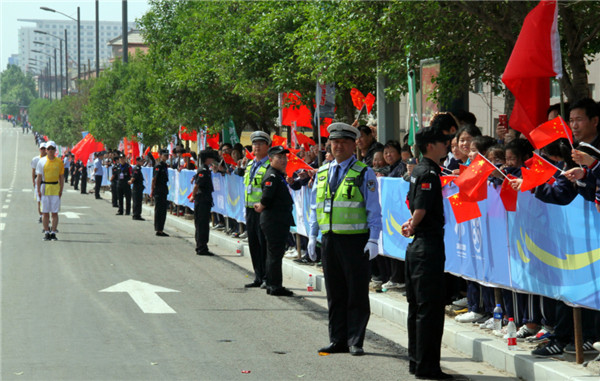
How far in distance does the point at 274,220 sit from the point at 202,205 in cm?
608

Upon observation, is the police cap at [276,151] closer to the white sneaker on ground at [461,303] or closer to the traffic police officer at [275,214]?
the traffic police officer at [275,214]

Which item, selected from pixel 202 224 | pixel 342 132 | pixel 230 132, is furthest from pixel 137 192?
pixel 342 132

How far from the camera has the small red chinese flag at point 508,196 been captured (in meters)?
8.83

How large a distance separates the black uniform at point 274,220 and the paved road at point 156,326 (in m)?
0.36

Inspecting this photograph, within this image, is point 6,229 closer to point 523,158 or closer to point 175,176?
point 175,176

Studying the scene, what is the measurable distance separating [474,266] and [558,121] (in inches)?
103

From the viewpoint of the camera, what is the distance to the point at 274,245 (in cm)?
1273

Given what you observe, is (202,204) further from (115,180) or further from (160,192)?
(115,180)

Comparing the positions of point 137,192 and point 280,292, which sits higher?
point 137,192

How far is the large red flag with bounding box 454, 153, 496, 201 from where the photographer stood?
28.4ft

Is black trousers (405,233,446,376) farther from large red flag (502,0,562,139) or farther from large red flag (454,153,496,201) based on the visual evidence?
large red flag (502,0,562,139)

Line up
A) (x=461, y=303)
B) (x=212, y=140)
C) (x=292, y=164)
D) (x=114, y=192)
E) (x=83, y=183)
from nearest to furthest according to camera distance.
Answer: (x=461, y=303)
(x=292, y=164)
(x=212, y=140)
(x=114, y=192)
(x=83, y=183)

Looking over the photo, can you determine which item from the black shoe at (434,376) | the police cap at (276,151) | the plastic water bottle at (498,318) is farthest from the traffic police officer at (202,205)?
the black shoe at (434,376)

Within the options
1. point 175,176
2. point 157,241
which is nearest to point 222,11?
point 175,176
